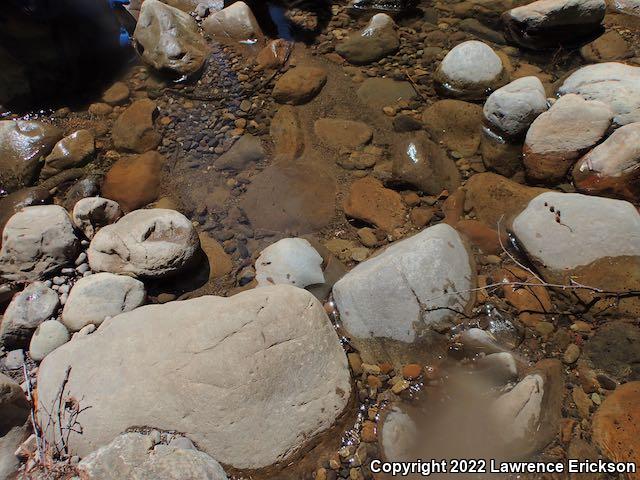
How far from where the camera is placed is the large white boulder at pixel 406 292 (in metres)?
3.00

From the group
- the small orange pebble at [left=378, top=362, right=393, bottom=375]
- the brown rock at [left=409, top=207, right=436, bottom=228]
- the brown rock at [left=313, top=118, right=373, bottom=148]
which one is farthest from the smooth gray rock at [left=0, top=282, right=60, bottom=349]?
the brown rock at [left=409, top=207, right=436, bottom=228]

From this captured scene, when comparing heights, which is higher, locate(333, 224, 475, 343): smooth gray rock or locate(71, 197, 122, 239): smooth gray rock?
locate(71, 197, 122, 239): smooth gray rock

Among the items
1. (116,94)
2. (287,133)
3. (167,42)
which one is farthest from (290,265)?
(167,42)

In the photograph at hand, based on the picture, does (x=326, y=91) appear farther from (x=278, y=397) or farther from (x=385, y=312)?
(x=278, y=397)

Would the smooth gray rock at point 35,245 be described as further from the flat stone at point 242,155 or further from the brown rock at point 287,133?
the brown rock at point 287,133

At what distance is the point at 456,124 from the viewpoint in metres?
4.16

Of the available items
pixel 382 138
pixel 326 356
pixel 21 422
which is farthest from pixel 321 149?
pixel 21 422

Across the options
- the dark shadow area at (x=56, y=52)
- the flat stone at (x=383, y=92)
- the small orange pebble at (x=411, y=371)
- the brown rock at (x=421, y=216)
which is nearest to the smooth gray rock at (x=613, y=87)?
the flat stone at (x=383, y=92)

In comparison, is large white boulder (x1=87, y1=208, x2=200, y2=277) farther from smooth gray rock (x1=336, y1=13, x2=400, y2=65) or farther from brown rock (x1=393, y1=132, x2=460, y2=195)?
smooth gray rock (x1=336, y1=13, x2=400, y2=65)

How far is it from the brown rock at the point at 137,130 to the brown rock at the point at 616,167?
3465 millimetres

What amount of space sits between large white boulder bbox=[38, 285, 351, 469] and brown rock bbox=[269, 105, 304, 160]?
67.2 inches

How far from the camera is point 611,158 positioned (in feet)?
11.1

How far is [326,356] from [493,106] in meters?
2.42

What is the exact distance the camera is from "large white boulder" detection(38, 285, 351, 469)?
101 inches
